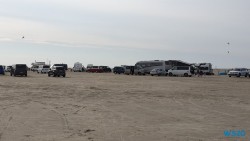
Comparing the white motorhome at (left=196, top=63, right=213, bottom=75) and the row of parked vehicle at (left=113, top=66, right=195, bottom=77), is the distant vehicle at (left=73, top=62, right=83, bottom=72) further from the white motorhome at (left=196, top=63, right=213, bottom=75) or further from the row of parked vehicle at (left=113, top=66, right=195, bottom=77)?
the white motorhome at (left=196, top=63, right=213, bottom=75)

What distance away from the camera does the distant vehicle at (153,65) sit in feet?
225

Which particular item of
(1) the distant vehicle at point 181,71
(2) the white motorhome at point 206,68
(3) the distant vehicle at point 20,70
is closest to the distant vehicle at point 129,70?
(1) the distant vehicle at point 181,71

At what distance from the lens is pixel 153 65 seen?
71.3 meters

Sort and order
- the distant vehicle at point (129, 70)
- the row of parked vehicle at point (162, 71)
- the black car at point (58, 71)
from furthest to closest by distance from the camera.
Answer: the distant vehicle at point (129, 70) < the row of parked vehicle at point (162, 71) < the black car at point (58, 71)

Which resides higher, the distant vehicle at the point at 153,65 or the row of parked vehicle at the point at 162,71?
the distant vehicle at the point at 153,65

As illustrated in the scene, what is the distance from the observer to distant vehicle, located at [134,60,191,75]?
6856 centimetres

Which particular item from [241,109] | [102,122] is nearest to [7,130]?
[102,122]

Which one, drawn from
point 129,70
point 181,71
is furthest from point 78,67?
point 181,71

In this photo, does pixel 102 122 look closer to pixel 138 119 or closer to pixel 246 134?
pixel 138 119

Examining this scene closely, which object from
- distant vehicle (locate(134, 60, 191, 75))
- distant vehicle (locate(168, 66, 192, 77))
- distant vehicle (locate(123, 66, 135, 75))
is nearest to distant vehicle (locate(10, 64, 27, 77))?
distant vehicle (locate(168, 66, 192, 77))

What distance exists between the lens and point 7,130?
9859mm

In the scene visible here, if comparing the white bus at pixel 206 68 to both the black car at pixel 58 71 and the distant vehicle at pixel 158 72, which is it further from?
the black car at pixel 58 71

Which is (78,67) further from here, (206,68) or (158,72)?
(158,72)

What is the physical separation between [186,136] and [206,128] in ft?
4.63
